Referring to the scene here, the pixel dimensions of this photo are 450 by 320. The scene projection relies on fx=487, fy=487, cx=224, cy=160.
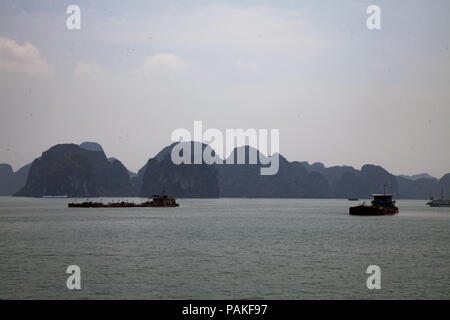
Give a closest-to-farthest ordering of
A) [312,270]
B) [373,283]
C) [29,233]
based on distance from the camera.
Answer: [373,283] → [312,270] → [29,233]

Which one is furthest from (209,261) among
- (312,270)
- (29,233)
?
(29,233)

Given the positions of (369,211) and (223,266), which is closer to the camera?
(223,266)

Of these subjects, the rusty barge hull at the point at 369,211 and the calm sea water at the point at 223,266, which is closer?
the calm sea water at the point at 223,266

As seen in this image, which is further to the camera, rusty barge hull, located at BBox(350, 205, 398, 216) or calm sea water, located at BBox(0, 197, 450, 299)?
rusty barge hull, located at BBox(350, 205, 398, 216)

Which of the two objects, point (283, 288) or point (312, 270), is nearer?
point (283, 288)

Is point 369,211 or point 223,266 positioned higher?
point 223,266

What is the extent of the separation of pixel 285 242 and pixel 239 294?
125ft

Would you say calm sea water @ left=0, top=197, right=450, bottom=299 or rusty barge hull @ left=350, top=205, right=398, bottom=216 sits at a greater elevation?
calm sea water @ left=0, top=197, right=450, bottom=299

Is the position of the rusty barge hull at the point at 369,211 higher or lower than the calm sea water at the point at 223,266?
lower
